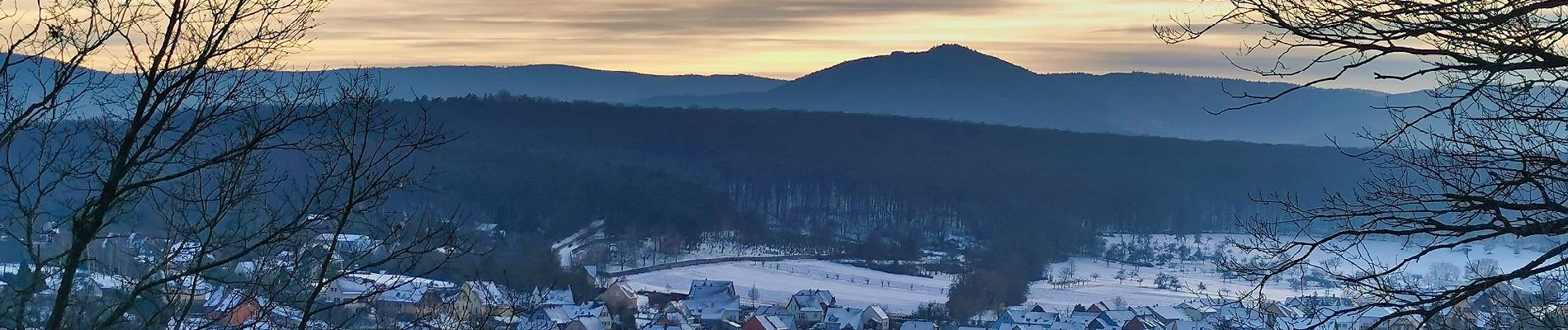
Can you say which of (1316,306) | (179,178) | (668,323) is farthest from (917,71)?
(179,178)

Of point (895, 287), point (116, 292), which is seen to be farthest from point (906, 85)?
point (116, 292)

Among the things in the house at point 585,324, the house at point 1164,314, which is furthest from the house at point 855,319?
the house at point 1164,314

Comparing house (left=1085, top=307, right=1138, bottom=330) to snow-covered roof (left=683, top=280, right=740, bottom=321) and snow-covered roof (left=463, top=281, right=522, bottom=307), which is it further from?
snow-covered roof (left=463, top=281, right=522, bottom=307)

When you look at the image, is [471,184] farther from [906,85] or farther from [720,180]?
[906,85]

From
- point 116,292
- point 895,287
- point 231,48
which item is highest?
point 231,48

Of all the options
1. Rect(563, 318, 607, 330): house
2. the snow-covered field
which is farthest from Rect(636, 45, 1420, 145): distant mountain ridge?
Rect(563, 318, 607, 330): house
